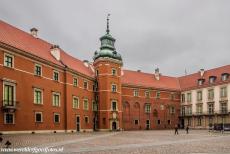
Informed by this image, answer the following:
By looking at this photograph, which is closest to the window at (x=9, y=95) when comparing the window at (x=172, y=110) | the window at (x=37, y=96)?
the window at (x=37, y=96)

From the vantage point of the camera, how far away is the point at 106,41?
5294 centimetres

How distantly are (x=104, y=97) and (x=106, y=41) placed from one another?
10517 millimetres

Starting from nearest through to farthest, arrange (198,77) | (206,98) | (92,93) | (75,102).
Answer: (75,102)
(92,93)
(206,98)
(198,77)

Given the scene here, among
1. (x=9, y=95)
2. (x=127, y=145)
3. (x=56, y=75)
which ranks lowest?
(x=127, y=145)

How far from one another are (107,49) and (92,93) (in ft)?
28.2

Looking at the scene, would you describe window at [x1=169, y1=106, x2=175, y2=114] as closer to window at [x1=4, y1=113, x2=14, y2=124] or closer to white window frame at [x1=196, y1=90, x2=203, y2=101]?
white window frame at [x1=196, y1=90, x2=203, y2=101]

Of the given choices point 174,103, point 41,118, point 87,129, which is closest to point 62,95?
point 41,118

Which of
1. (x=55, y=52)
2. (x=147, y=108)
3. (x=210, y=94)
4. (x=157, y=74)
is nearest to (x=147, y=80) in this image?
(x=157, y=74)

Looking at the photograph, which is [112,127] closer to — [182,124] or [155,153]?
[182,124]

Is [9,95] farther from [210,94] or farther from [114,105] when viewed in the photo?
[210,94]

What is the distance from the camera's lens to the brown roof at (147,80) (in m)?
60.8

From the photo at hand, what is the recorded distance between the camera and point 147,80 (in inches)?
2534

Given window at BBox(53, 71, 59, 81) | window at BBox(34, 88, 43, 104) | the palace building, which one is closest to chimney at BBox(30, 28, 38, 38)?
the palace building

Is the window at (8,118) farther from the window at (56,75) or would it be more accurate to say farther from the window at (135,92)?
the window at (135,92)
